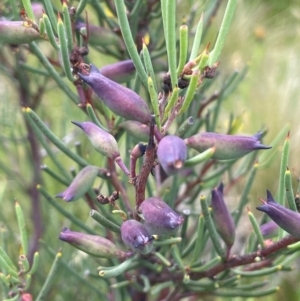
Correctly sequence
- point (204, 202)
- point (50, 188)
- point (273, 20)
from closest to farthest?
point (204, 202) → point (50, 188) → point (273, 20)

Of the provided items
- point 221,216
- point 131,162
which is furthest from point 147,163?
point 221,216

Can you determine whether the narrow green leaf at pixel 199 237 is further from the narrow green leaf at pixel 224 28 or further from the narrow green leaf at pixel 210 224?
the narrow green leaf at pixel 224 28

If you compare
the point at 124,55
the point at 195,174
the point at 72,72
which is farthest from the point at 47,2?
the point at 195,174

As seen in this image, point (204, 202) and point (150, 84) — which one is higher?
point (150, 84)

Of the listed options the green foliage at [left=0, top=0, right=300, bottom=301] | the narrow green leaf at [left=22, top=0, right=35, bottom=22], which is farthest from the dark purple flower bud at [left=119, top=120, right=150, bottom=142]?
the narrow green leaf at [left=22, top=0, right=35, bottom=22]

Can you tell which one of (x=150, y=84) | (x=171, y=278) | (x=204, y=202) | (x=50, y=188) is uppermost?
(x=150, y=84)

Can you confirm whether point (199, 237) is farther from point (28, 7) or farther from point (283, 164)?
point (28, 7)

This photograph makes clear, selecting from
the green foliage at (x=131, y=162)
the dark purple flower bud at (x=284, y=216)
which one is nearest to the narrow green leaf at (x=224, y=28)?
the green foliage at (x=131, y=162)

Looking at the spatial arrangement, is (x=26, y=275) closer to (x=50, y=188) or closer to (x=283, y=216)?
(x=283, y=216)
